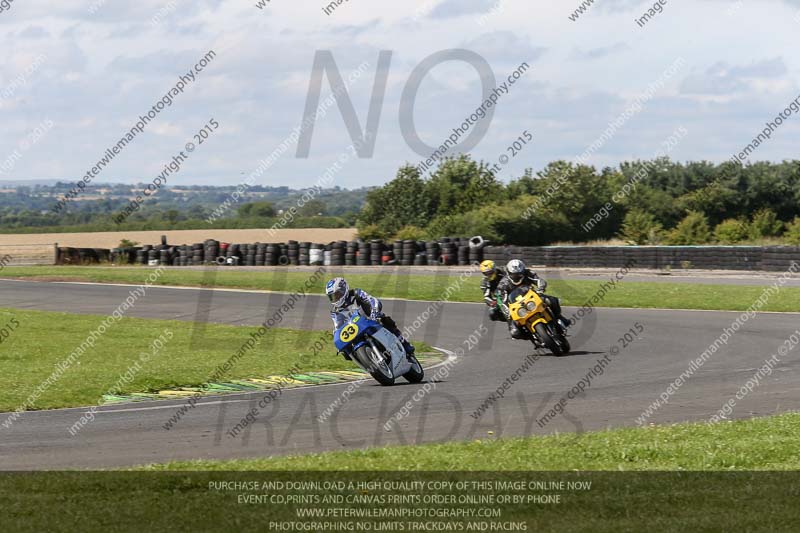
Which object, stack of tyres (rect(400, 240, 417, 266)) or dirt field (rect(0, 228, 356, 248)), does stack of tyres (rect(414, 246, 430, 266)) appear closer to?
stack of tyres (rect(400, 240, 417, 266))

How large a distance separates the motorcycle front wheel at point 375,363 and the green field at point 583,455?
4.75 metres

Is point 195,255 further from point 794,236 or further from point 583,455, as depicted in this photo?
point 583,455

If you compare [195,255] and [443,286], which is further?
[195,255]

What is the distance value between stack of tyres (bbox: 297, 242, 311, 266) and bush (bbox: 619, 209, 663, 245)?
15.2 metres

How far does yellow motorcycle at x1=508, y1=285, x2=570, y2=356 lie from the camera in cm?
1811

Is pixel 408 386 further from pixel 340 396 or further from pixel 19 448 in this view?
pixel 19 448

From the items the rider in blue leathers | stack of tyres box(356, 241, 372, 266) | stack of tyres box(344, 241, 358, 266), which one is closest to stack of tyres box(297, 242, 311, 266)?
stack of tyres box(344, 241, 358, 266)

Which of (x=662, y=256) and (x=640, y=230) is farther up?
(x=640, y=230)

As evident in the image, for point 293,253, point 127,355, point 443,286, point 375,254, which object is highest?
point 375,254

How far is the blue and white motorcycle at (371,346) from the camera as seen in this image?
14.7 meters

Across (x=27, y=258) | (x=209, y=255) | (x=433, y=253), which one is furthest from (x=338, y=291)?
(x=27, y=258)

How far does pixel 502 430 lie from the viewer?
1092cm

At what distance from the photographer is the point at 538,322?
1819 centimetres

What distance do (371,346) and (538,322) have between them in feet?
14.2
